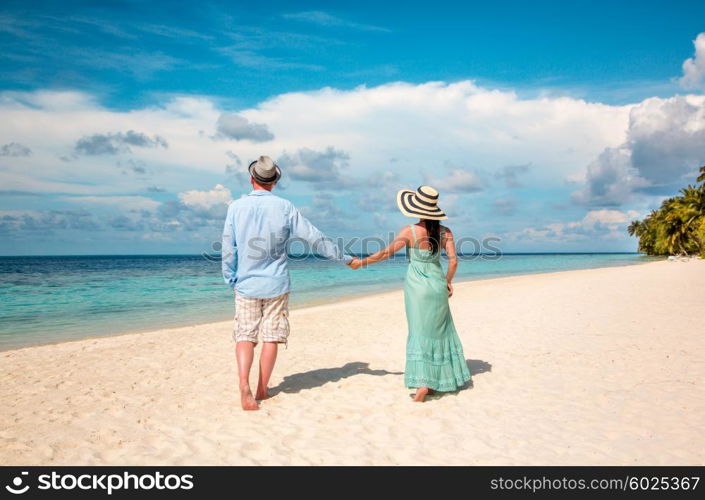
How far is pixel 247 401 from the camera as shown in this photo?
15.8 feet

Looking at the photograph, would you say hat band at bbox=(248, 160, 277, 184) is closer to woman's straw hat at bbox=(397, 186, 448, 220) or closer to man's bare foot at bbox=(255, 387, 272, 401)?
woman's straw hat at bbox=(397, 186, 448, 220)

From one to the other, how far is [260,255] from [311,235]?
1.83 feet

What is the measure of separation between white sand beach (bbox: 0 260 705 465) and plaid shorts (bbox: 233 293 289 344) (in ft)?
2.64

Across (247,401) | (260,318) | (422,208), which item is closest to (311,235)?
(260,318)

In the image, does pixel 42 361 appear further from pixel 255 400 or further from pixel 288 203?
pixel 288 203

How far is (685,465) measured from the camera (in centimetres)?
349

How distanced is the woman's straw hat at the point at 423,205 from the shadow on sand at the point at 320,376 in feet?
8.24

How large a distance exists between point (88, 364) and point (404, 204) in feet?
19.3

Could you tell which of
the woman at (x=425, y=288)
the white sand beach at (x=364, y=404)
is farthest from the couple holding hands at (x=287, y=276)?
the white sand beach at (x=364, y=404)

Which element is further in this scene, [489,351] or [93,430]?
[489,351]

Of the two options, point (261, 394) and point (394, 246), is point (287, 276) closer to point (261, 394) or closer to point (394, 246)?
point (394, 246)

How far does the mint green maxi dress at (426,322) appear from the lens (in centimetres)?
507

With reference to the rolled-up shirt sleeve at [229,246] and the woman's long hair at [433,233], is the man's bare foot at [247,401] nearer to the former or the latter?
the rolled-up shirt sleeve at [229,246]
